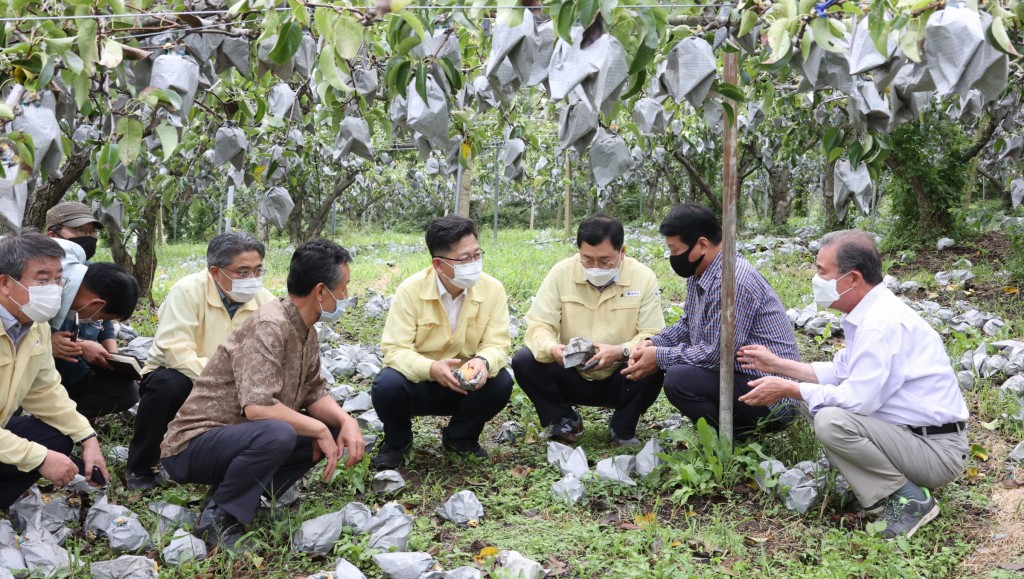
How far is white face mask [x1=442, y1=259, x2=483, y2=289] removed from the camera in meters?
3.27

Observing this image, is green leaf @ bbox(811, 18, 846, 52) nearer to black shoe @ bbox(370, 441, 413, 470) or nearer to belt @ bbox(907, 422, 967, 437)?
belt @ bbox(907, 422, 967, 437)

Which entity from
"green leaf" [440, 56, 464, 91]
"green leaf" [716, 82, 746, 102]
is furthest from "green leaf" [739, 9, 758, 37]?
"green leaf" [440, 56, 464, 91]

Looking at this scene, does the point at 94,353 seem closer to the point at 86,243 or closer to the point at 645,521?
the point at 86,243

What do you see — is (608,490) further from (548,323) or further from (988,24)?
Result: (988,24)

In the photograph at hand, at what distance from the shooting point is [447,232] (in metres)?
3.25

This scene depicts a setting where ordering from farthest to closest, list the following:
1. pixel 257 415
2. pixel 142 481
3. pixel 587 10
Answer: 1. pixel 142 481
2. pixel 257 415
3. pixel 587 10

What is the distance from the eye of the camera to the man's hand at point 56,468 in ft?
8.14

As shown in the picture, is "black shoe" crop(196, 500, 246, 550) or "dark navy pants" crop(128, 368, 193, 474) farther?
"dark navy pants" crop(128, 368, 193, 474)

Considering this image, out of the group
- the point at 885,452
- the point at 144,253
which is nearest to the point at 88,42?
the point at 885,452

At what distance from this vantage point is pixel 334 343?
17.4 ft

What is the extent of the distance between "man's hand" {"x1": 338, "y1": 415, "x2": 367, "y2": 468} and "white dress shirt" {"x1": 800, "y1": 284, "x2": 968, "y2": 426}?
157 centimetres

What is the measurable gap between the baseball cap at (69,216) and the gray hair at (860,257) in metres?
3.18

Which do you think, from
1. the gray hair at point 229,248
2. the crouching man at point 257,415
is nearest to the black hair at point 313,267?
the crouching man at point 257,415

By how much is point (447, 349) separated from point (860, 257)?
1.70m
